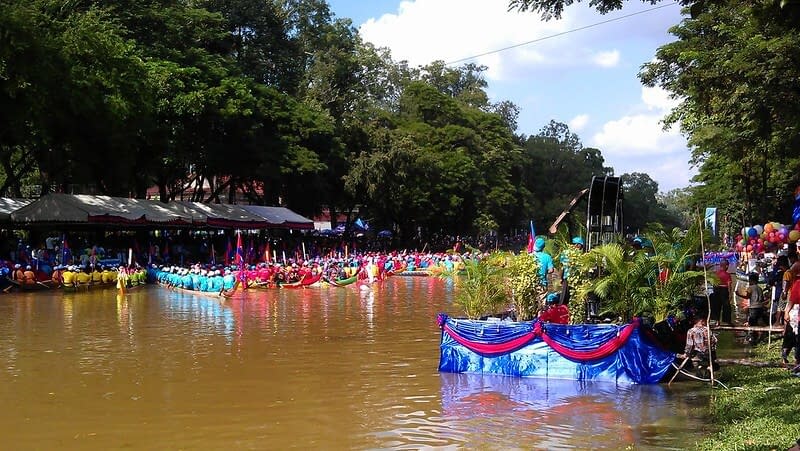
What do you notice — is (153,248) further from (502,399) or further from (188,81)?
(502,399)

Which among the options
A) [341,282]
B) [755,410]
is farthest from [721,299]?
[341,282]

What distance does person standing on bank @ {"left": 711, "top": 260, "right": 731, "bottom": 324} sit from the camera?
16.5m

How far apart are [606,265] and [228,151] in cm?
3880

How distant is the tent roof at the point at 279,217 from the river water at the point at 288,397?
88.7 feet

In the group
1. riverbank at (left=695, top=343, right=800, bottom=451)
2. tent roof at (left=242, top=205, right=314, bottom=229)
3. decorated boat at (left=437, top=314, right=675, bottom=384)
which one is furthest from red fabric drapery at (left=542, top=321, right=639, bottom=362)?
tent roof at (left=242, top=205, right=314, bottom=229)

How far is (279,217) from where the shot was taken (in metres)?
49.9

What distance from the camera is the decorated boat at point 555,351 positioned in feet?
44.3

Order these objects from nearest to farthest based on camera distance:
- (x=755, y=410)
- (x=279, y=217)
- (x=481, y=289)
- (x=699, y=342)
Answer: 1. (x=755, y=410)
2. (x=699, y=342)
3. (x=481, y=289)
4. (x=279, y=217)

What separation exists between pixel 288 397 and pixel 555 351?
489 cm

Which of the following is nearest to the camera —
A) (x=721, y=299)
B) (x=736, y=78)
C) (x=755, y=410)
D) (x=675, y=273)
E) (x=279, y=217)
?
(x=755, y=410)

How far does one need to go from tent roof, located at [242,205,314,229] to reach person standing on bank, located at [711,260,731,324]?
3491cm

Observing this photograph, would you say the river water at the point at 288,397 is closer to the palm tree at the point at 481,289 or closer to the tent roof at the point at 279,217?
the palm tree at the point at 481,289

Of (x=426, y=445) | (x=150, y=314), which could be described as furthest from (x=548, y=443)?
(x=150, y=314)

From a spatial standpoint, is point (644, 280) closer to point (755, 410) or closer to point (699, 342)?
point (699, 342)
